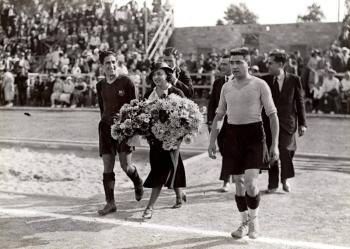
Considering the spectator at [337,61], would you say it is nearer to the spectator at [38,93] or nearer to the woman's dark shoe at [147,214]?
the spectator at [38,93]

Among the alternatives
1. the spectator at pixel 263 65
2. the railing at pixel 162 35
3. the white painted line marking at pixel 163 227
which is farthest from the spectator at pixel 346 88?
the white painted line marking at pixel 163 227

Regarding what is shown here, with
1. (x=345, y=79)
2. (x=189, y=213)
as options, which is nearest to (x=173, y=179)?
(x=189, y=213)

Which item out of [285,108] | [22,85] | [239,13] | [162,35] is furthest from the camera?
[239,13]

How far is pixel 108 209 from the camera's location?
6.52m

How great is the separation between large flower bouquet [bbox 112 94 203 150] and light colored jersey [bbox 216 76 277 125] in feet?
2.44

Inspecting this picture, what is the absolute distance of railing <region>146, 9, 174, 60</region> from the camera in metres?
24.8

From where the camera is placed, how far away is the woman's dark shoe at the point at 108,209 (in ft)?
21.1

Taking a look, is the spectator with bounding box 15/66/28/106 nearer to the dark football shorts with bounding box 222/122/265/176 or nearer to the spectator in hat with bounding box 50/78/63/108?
the spectator in hat with bounding box 50/78/63/108

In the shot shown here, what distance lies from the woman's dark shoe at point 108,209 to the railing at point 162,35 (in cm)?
1772

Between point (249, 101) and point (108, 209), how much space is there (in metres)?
2.08

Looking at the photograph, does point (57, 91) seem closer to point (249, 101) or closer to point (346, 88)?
point (346, 88)

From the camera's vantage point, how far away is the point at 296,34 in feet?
84.0

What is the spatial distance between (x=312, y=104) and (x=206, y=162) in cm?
875

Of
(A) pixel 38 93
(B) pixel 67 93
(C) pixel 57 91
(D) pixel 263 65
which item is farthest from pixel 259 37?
(A) pixel 38 93
